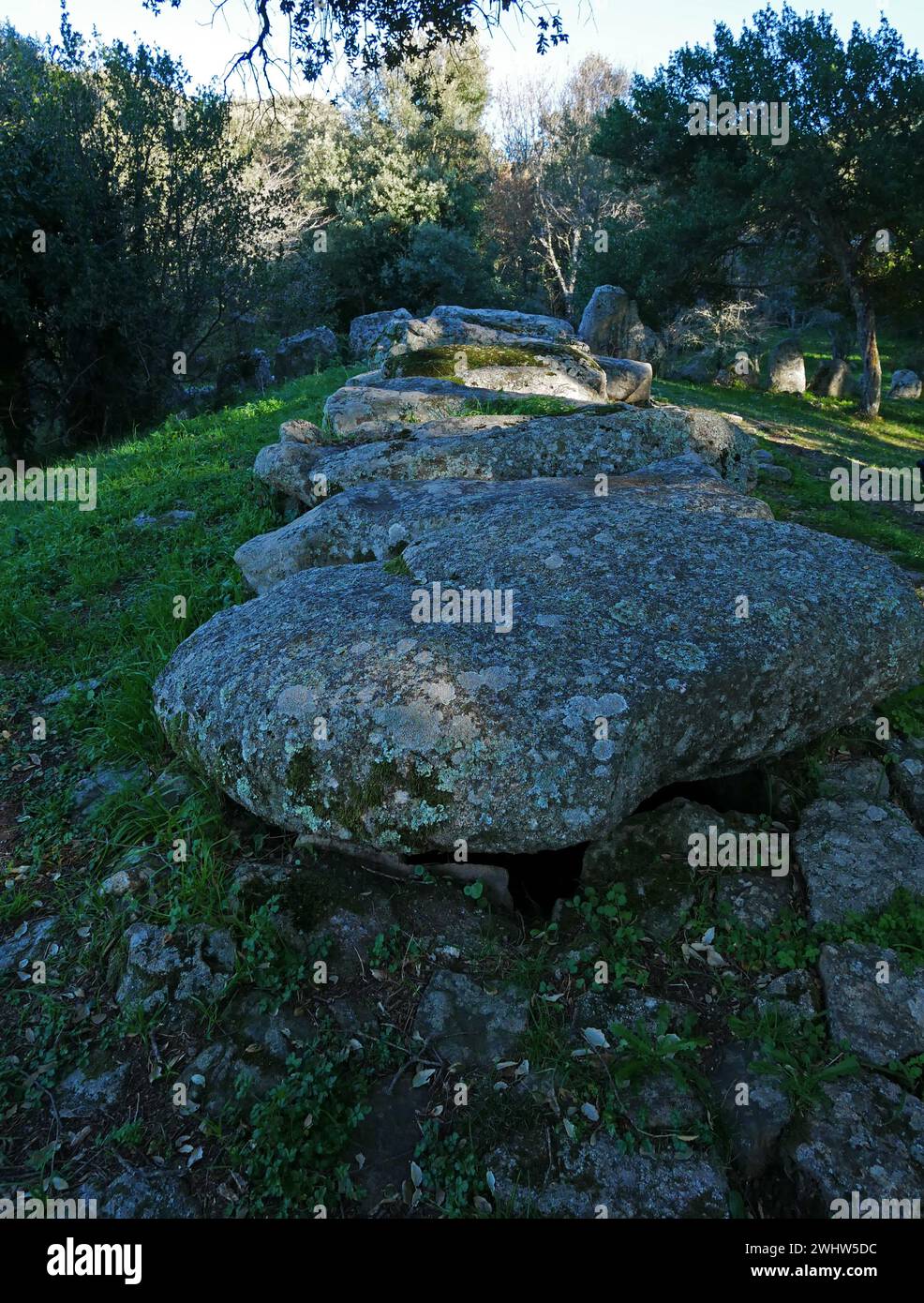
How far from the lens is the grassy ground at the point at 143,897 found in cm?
341

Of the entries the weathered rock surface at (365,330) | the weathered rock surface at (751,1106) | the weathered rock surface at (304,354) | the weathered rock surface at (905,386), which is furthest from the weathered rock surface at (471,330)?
the weathered rock surface at (905,386)

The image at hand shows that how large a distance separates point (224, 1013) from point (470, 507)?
160 inches

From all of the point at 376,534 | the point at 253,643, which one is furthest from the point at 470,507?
the point at 253,643

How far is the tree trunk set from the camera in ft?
77.9

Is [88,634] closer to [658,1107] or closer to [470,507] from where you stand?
[470,507]

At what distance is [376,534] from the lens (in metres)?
6.59

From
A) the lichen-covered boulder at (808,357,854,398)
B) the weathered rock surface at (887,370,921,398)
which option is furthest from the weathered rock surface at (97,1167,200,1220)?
the weathered rock surface at (887,370,921,398)

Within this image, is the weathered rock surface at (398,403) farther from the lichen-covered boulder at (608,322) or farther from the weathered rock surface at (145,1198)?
the lichen-covered boulder at (608,322)

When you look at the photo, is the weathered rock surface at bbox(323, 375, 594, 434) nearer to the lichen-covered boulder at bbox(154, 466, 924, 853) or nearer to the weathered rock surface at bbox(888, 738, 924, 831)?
the lichen-covered boulder at bbox(154, 466, 924, 853)

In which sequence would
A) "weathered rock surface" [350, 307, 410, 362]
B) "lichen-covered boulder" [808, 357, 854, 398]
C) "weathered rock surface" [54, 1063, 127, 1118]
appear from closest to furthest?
"weathered rock surface" [54, 1063, 127, 1118] → "weathered rock surface" [350, 307, 410, 362] → "lichen-covered boulder" [808, 357, 854, 398]

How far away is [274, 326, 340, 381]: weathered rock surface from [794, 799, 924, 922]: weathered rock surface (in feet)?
73.0

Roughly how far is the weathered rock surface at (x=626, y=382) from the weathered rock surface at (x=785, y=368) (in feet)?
41.8

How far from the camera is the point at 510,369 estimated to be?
41.1ft

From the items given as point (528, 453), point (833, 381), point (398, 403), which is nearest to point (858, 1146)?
point (528, 453)
